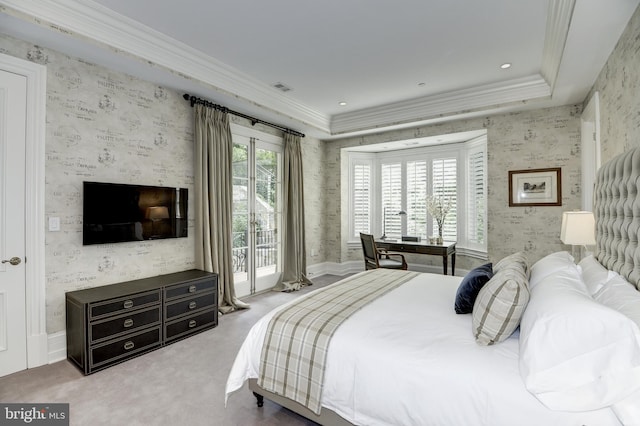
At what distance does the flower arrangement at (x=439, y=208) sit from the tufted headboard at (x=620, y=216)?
302 cm

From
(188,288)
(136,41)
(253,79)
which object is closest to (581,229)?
(188,288)

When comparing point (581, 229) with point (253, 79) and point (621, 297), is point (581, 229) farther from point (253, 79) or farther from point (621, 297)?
point (253, 79)

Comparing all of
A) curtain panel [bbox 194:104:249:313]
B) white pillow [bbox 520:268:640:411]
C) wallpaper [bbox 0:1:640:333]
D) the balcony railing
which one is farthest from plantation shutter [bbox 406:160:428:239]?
white pillow [bbox 520:268:640:411]

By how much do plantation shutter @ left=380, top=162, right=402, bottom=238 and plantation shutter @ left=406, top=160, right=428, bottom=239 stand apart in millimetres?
190

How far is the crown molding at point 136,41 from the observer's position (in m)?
2.43

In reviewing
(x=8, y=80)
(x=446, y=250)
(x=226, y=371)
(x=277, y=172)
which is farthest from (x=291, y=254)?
(x=8, y=80)

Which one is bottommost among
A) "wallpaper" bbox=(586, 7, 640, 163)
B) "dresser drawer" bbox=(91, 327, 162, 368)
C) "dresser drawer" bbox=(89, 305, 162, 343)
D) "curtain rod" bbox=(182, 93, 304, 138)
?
"dresser drawer" bbox=(91, 327, 162, 368)

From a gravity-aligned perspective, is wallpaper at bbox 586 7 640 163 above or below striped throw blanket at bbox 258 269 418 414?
above

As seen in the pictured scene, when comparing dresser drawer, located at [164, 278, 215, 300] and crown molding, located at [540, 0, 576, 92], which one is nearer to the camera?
crown molding, located at [540, 0, 576, 92]

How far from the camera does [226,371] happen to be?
2.62 metres

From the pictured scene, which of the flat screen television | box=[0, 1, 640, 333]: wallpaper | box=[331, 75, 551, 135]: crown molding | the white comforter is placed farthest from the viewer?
box=[331, 75, 551, 135]: crown molding

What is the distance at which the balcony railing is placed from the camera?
4629mm

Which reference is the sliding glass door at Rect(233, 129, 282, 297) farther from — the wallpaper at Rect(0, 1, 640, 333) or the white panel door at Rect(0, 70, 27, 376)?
the white panel door at Rect(0, 70, 27, 376)

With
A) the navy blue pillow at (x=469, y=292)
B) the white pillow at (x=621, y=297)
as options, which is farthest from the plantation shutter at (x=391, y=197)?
the white pillow at (x=621, y=297)
